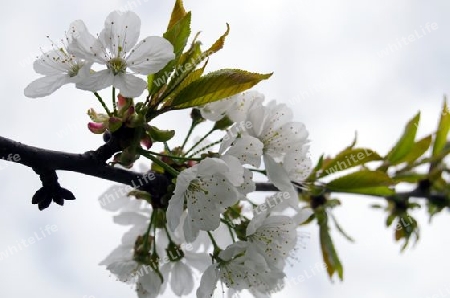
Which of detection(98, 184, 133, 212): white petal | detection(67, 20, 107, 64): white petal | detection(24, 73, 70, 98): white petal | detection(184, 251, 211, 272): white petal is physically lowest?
detection(184, 251, 211, 272): white petal

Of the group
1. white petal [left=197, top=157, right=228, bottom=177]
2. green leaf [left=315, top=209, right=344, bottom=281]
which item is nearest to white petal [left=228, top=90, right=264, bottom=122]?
white petal [left=197, top=157, right=228, bottom=177]

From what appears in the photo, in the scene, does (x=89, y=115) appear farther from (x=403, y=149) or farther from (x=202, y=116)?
(x=403, y=149)

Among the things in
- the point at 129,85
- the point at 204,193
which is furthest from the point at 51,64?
the point at 204,193

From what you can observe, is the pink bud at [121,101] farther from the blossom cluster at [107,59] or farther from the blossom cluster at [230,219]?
the blossom cluster at [230,219]

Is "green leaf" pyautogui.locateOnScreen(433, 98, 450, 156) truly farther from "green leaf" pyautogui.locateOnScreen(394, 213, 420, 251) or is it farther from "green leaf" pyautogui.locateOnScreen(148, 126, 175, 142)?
"green leaf" pyautogui.locateOnScreen(148, 126, 175, 142)

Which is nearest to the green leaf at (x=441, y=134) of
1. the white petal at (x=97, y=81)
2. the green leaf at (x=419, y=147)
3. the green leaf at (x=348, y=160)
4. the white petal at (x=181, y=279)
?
the green leaf at (x=419, y=147)

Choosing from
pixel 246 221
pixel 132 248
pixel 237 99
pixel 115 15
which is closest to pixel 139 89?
pixel 115 15

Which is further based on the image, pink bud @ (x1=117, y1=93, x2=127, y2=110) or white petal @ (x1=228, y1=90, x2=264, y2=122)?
white petal @ (x1=228, y1=90, x2=264, y2=122)
